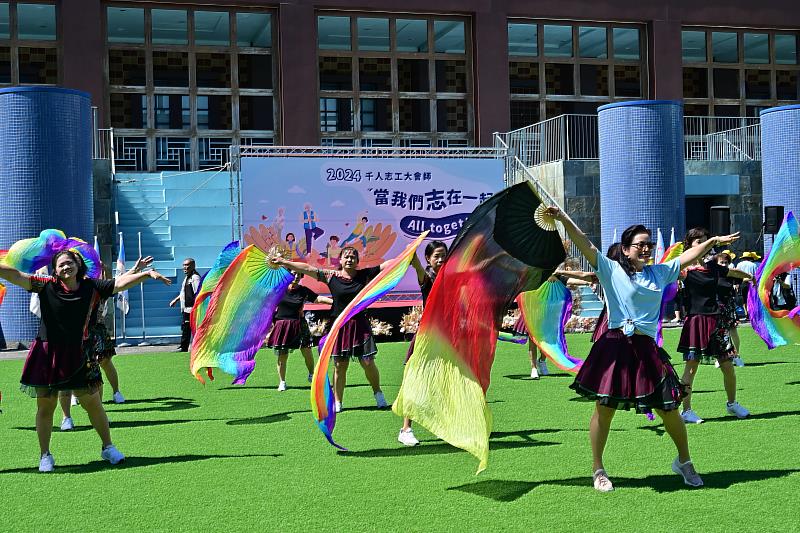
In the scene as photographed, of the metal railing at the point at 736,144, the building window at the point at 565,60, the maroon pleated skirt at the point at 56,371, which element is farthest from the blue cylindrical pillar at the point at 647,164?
the maroon pleated skirt at the point at 56,371

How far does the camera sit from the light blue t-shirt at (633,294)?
6703mm

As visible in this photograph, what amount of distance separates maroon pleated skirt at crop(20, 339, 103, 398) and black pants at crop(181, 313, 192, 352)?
1003 cm

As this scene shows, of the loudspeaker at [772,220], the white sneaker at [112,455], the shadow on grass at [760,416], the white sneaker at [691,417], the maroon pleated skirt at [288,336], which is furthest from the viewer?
the loudspeaker at [772,220]

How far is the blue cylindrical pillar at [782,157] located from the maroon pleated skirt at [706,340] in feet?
48.3

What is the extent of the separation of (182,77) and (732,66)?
53.7ft

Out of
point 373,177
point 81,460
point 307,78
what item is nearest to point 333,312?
point 81,460

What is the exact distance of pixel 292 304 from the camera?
1294 centimetres

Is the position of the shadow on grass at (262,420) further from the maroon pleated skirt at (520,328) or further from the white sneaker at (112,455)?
the maroon pleated skirt at (520,328)

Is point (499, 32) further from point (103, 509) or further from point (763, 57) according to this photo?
point (103, 509)

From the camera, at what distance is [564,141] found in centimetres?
2456

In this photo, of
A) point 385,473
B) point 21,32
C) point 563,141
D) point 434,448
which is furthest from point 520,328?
point 21,32

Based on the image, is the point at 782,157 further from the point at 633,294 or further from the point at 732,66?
the point at 633,294

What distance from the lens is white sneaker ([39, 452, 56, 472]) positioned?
7.70 m

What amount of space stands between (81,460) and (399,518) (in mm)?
3239
